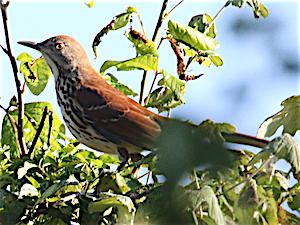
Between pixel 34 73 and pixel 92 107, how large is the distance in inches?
15.6

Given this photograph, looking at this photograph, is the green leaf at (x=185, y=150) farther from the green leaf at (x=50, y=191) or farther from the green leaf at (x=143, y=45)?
the green leaf at (x=143, y=45)

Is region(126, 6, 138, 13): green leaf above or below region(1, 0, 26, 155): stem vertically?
above

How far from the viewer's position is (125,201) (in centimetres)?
181

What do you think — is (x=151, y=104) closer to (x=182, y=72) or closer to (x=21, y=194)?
(x=182, y=72)

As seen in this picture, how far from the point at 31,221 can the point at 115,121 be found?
1002mm

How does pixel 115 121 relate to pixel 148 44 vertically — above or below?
below

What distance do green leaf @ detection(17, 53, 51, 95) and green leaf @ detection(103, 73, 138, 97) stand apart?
0.30m

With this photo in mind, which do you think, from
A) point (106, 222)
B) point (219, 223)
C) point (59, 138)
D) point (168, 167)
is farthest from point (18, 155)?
point (168, 167)

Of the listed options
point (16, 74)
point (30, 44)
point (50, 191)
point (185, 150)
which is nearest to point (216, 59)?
point (16, 74)

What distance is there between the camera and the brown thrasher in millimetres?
2965

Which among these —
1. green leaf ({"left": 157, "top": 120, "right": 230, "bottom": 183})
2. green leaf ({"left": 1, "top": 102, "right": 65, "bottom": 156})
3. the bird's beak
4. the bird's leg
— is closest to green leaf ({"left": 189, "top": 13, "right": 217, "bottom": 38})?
the bird's leg

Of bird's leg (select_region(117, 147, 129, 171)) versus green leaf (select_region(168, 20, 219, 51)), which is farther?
bird's leg (select_region(117, 147, 129, 171))

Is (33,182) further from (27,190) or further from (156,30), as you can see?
(156,30)

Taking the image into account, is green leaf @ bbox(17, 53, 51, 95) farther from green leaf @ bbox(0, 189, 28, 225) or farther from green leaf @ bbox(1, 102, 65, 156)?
green leaf @ bbox(0, 189, 28, 225)
